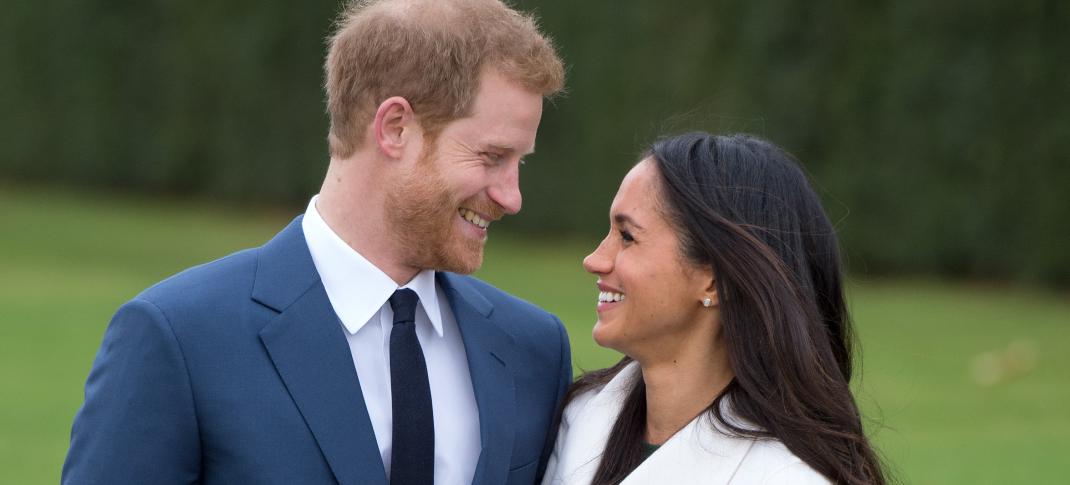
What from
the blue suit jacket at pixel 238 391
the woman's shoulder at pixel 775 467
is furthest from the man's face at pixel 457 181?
the woman's shoulder at pixel 775 467

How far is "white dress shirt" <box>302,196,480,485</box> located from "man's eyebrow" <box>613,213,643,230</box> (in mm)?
464

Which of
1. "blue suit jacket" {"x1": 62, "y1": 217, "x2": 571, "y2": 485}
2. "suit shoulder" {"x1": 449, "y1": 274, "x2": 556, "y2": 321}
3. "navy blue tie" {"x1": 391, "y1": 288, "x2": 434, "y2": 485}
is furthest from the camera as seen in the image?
"suit shoulder" {"x1": 449, "y1": 274, "x2": 556, "y2": 321}

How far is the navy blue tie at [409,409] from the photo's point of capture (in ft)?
10.3

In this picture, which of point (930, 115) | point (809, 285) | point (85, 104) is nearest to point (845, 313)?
point (809, 285)

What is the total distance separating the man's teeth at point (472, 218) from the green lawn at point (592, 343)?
2172mm

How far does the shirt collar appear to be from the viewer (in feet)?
10.7

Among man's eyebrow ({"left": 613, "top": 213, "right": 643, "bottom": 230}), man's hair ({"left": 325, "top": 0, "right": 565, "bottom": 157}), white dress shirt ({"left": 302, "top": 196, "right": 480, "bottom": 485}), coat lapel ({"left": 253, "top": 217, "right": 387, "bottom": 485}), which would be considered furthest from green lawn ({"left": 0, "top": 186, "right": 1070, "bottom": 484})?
coat lapel ({"left": 253, "top": 217, "right": 387, "bottom": 485})

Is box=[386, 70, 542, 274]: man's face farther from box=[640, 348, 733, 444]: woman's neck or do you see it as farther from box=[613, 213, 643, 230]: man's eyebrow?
box=[640, 348, 733, 444]: woman's neck

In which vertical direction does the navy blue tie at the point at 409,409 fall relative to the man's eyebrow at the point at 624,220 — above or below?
below

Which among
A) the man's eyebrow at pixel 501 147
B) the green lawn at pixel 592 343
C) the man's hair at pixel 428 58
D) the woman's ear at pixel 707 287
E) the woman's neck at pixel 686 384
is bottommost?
the green lawn at pixel 592 343

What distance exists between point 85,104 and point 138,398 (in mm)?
17845

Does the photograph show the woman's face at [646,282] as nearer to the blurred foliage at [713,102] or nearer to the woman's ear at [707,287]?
the woman's ear at [707,287]

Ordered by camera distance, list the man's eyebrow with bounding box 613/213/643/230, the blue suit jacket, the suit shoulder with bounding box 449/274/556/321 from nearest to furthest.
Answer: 1. the blue suit jacket
2. the man's eyebrow with bounding box 613/213/643/230
3. the suit shoulder with bounding box 449/274/556/321

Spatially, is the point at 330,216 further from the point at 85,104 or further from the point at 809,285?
the point at 85,104
